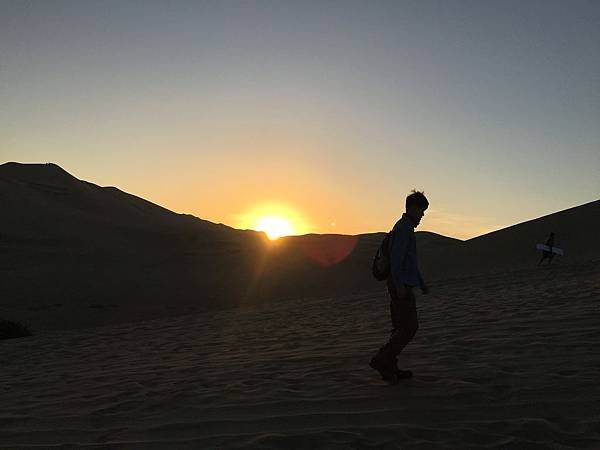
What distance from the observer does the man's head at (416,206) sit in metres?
5.43

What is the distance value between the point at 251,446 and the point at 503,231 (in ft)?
139

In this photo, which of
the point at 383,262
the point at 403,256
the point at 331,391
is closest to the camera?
the point at 331,391

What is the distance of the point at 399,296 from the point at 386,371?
681 mm

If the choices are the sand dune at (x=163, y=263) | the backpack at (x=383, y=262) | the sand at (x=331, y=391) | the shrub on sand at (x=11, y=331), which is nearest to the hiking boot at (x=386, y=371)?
the sand at (x=331, y=391)

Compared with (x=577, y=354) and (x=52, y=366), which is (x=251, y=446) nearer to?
(x=577, y=354)

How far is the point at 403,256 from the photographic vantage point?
5219mm

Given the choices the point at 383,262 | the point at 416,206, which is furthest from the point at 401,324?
the point at 416,206

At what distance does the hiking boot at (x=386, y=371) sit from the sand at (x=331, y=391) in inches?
4.5

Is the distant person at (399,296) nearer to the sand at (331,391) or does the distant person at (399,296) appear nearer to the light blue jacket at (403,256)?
the light blue jacket at (403,256)

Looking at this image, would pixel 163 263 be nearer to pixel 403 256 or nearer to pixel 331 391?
pixel 331 391

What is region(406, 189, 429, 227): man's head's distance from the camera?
5430 millimetres

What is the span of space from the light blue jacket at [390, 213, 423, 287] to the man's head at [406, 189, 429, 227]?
13 centimetres

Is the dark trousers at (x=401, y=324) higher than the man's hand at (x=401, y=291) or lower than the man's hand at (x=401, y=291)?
lower

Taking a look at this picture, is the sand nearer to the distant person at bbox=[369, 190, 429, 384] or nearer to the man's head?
the distant person at bbox=[369, 190, 429, 384]
